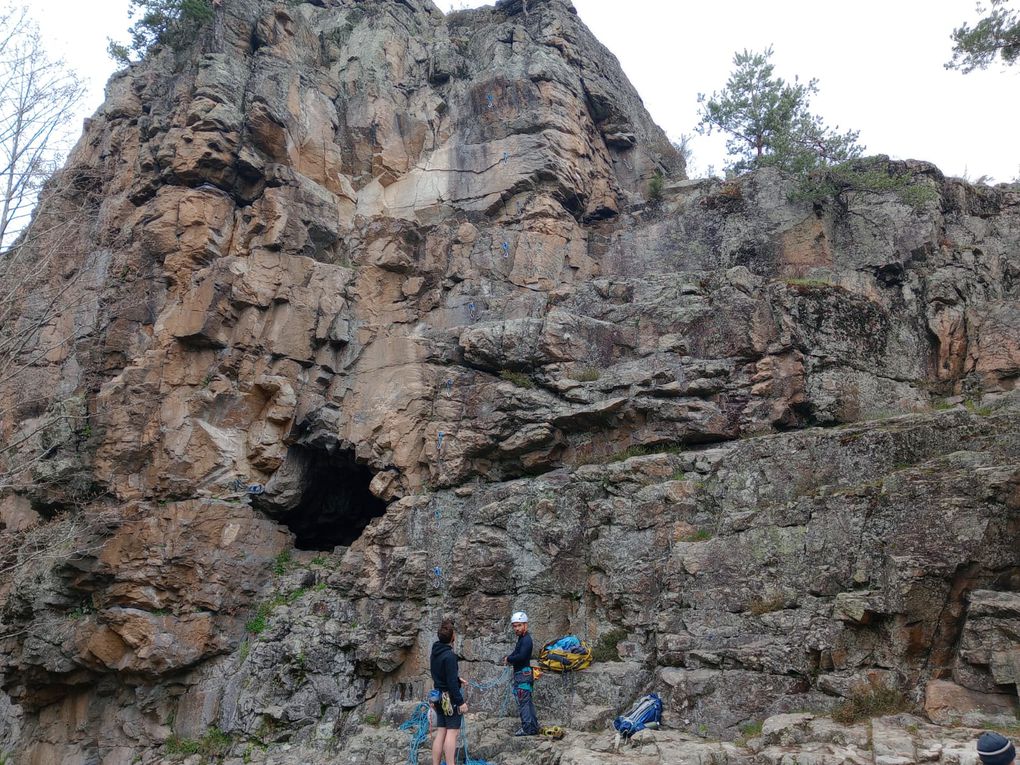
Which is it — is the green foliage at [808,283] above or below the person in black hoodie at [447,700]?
above

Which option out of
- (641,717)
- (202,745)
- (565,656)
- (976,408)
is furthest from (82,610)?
(976,408)

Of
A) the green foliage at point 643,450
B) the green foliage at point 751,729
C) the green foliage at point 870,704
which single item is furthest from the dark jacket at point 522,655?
the green foliage at point 643,450

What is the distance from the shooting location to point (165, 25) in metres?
23.7

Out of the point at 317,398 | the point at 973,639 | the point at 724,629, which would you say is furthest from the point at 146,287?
the point at 973,639

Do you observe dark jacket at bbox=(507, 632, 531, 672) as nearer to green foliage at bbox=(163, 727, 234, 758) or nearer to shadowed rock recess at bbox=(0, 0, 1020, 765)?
shadowed rock recess at bbox=(0, 0, 1020, 765)

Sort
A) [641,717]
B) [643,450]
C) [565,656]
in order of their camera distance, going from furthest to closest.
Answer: [643,450] < [565,656] < [641,717]

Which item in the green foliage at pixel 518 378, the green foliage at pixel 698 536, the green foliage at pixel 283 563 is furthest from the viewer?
the green foliage at pixel 283 563

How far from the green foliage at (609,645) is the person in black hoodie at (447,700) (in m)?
3.30

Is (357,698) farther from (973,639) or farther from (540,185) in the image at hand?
(540,185)

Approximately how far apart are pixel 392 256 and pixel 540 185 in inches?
166

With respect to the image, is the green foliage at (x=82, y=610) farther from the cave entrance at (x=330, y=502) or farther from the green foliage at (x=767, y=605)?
the green foliage at (x=767, y=605)

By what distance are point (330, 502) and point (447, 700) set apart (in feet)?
33.1

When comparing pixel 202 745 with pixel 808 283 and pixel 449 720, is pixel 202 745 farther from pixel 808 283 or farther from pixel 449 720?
pixel 808 283

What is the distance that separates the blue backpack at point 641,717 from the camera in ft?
34.0
